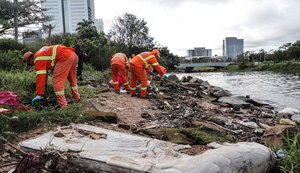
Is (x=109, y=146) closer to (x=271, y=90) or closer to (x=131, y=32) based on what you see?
(x=271, y=90)

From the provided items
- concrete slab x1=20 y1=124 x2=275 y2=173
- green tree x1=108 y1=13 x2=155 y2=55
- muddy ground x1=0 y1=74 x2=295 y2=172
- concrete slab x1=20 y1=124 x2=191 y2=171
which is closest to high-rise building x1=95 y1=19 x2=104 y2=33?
green tree x1=108 y1=13 x2=155 y2=55

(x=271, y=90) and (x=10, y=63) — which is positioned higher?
(x=10, y=63)

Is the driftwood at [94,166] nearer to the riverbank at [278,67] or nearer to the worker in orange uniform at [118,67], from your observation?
the worker in orange uniform at [118,67]

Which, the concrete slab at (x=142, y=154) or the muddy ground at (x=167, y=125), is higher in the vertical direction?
the concrete slab at (x=142, y=154)

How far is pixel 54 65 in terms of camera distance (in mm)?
6234

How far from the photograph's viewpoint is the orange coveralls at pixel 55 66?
581 centimetres

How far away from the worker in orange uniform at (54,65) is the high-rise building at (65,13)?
22.7 metres

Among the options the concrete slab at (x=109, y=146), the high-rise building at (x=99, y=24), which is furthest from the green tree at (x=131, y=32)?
the concrete slab at (x=109, y=146)

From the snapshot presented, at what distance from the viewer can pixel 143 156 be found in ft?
12.0

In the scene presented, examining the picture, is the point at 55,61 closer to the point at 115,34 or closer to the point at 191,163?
the point at 191,163

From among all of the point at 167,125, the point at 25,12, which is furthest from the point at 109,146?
the point at 25,12

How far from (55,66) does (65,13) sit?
95.5 ft

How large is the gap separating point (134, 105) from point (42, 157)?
4.49 metres

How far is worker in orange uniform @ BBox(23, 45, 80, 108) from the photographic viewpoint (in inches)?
229
